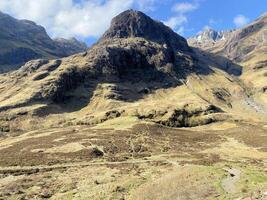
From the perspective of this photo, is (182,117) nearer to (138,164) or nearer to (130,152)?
(130,152)

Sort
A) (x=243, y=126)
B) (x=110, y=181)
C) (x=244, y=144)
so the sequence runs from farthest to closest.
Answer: (x=243, y=126) → (x=244, y=144) → (x=110, y=181)

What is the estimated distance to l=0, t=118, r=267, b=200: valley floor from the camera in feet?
189

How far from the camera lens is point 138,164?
285ft

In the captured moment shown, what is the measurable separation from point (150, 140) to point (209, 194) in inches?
2775

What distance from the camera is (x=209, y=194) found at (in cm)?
5175

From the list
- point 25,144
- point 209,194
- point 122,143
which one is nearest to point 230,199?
point 209,194

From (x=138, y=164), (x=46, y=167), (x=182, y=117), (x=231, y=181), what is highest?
(x=182, y=117)

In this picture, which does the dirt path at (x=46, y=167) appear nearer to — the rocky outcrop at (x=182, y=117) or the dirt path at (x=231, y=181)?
the dirt path at (x=231, y=181)

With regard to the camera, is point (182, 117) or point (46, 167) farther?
point (182, 117)

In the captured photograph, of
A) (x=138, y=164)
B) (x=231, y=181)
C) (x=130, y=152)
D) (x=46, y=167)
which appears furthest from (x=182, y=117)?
(x=231, y=181)

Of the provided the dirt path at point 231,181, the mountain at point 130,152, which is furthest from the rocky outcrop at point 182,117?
the dirt path at point 231,181

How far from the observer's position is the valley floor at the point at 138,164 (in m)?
57.7

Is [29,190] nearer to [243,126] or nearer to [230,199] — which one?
[230,199]

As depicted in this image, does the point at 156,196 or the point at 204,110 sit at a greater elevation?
the point at 204,110
